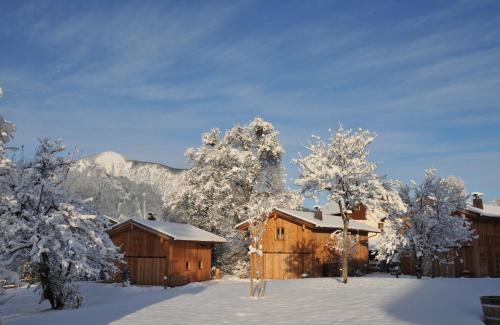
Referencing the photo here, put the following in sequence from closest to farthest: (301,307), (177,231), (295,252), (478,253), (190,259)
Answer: (301,307) → (478,253) → (177,231) → (190,259) → (295,252)

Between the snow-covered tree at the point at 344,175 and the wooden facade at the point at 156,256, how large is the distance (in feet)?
A: 41.1

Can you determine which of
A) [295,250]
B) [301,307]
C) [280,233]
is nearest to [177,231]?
[280,233]

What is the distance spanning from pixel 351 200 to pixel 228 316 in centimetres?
1472

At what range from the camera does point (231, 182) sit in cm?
5022

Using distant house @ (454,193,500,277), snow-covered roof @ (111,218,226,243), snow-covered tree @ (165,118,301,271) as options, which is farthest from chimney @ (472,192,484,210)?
snow-covered roof @ (111,218,226,243)

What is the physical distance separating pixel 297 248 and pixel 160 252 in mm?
11422

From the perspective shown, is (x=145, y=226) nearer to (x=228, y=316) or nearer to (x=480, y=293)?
(x=228, y=316)

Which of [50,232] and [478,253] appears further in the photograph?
[478,253]

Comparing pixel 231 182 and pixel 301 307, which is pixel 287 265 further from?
pixel 301 307

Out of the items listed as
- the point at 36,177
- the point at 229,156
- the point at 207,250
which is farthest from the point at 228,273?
the point at 36,177

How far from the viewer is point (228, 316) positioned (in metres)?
19.3

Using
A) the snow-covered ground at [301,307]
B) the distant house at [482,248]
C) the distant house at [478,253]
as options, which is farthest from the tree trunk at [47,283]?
the distant house at [482,248]

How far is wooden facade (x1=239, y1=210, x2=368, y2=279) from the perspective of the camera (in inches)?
1631

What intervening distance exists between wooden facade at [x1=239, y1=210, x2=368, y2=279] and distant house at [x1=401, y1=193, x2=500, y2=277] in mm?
9035
